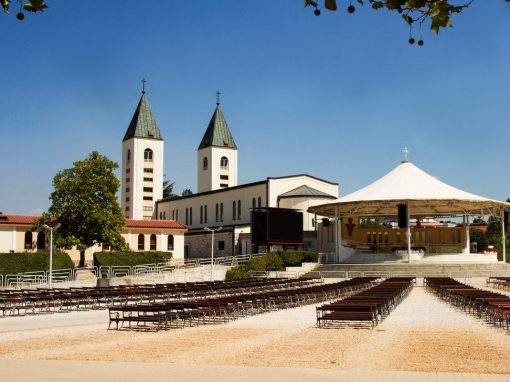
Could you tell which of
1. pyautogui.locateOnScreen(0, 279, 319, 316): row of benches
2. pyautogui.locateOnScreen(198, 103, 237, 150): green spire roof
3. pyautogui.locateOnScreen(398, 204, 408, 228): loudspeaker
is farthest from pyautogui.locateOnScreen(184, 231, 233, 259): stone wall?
pyautogui.locateOnScreen(0, 279, 319, 316): row of benches

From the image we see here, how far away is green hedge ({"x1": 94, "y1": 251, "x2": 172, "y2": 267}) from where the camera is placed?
5044 cm

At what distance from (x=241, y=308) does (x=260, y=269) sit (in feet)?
92.4

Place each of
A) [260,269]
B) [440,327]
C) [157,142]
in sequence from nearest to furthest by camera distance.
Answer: [440,327] → [260,269] → [157,142]

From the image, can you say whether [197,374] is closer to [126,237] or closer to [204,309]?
[204,309]

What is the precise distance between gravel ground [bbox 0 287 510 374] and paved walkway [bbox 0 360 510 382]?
0.62 metres

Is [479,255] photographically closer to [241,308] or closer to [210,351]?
[241,308]

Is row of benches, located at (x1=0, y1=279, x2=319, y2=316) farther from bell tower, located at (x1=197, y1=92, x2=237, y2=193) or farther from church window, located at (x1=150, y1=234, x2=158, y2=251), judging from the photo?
bell tower, located at (x1=197, y1=92, x2=237, y2=193)

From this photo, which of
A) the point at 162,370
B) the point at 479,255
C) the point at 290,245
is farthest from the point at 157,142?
the point at 162,370

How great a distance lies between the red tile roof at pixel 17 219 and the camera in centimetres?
5547

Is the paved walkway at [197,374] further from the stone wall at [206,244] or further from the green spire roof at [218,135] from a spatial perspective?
the green spire roof at [218,135]

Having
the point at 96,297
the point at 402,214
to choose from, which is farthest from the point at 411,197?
the point at 96,297

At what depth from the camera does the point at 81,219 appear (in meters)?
51.8

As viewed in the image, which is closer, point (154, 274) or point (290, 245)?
point (154, 274)

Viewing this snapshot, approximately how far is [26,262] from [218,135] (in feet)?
173
